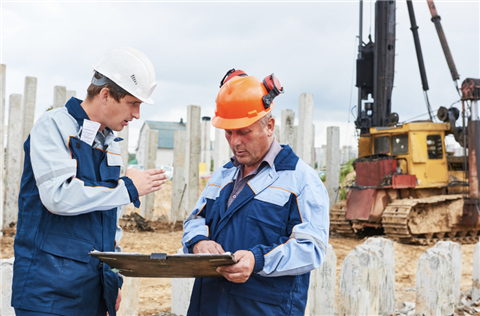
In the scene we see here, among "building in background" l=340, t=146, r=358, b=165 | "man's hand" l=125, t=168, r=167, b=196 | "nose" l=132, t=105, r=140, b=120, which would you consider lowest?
"man's hand" l=125, t=168, r=167, b=196

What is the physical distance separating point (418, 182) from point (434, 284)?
25.4 ft

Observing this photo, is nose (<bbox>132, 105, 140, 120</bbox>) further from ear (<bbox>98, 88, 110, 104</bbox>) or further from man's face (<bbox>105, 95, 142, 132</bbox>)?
ear (<bbox>98, 88, 110, 104</bbox>)

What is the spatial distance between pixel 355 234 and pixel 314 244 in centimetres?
1008

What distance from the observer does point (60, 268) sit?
1.97 meters

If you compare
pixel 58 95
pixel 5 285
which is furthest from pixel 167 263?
pixel 58 95

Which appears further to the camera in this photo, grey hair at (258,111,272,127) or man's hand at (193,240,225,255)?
grey hair at (258,111,272,127)

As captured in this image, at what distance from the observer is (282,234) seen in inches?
78.0

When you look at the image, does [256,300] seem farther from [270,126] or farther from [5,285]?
[5,285]

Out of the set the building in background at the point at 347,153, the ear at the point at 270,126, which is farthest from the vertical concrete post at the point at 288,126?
the building in background at the point at 347,153

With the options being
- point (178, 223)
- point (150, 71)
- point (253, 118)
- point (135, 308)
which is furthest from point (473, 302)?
point (178, 223)

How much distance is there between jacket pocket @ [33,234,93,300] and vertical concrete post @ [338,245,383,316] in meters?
2.03

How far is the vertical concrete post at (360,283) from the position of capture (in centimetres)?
330

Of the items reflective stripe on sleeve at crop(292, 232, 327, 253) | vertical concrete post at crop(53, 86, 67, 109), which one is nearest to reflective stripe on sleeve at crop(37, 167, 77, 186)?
reflective stripe on sleeve at crop(292, 232, 327, 253)

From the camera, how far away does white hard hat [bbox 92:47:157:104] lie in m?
2.14
